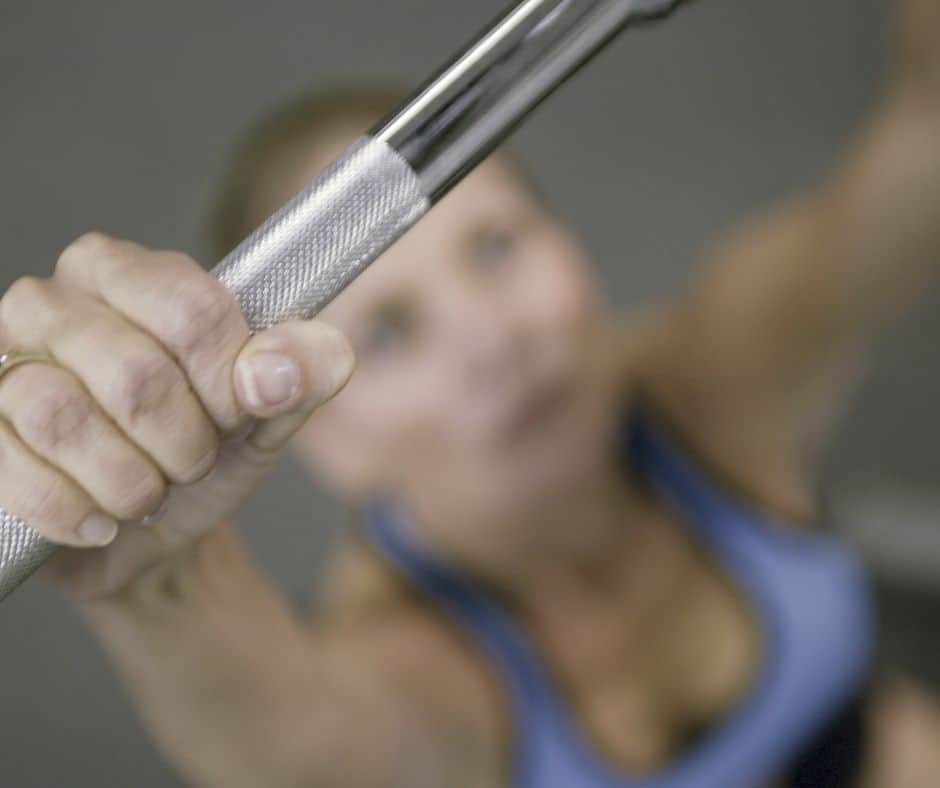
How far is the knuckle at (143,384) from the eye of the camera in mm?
189

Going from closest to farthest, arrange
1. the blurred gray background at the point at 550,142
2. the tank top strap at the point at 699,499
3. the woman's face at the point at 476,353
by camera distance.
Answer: the woman's face at the point at 476,353 < the tank top strap at the point at 699,499 < the blurred gray background at the point at 550,142

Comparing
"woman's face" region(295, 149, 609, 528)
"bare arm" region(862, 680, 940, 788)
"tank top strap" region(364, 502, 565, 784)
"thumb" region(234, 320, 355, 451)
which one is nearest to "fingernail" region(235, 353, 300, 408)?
"thumb" region(234, 320, 355, 451)

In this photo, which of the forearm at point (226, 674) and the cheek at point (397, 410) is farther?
the cheek at point (397, 410)

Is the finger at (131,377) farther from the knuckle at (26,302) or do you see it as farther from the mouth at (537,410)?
the mouth at (537,410)

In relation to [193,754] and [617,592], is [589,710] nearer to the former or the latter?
[617,592]

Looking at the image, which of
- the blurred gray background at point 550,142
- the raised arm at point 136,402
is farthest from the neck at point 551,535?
the raised arm at point 136,402

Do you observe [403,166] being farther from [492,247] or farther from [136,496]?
[492,247]

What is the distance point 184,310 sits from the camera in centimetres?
19

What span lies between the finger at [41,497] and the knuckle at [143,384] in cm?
2

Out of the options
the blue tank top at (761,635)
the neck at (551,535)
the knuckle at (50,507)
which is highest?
the knuckle at (50,507)

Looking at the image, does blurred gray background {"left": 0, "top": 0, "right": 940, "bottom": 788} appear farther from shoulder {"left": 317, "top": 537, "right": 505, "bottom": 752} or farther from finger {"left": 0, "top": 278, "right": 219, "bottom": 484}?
finger {"left": 0, "top": 278, "right": 219, "bottom": 484}

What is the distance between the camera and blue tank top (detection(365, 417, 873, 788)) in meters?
0.58

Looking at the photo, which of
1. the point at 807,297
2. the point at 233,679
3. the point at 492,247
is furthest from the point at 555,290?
the point at 233,679

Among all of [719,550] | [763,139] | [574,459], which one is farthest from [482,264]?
[763,139]
